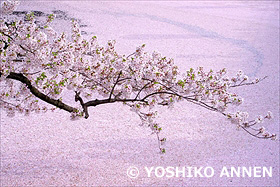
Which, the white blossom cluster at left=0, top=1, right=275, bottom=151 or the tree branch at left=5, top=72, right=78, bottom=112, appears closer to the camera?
the white blossom cluster at left=0, top=1, right=275, bottom=151

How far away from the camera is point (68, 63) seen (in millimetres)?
2973

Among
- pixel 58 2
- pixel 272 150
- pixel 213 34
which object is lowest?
pixel 272 150

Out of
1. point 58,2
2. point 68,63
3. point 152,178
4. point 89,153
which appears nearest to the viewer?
point 68,63

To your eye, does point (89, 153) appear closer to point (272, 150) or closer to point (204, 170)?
point (204, 170)

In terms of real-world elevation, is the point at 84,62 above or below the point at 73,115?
above

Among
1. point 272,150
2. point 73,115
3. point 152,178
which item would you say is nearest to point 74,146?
point 152,178

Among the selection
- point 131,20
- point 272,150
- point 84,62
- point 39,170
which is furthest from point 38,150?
point 131,20

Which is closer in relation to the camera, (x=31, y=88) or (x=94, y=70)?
(x=31, y=88)

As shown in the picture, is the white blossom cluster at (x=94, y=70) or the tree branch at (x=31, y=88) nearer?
the white blossom cluster at (x=94, y=70)

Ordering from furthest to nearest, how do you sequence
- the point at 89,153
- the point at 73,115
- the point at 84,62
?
the point at 89,153 < the point at 73,115 < the point at 84,62

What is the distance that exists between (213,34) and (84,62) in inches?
426

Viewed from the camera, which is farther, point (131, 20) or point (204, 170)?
point (131, 20)

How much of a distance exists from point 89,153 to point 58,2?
12.0 m

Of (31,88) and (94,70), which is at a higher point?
(94,70)
